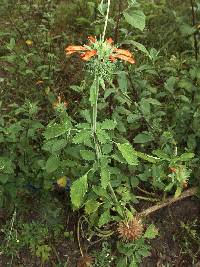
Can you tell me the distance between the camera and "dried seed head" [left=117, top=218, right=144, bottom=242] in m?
3.02

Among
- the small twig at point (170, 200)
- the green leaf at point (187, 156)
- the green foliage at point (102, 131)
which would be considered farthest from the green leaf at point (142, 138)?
the small twig at point (170, 200)

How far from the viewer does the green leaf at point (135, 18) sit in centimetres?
253

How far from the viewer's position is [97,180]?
305 centimetres

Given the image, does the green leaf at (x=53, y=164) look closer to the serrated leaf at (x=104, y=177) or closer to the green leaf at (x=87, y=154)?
the green leaf at (x=87, y=154)

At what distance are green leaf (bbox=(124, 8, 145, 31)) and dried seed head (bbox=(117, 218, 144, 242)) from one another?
4.37ft

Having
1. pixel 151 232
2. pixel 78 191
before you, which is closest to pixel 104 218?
pixel 151 232

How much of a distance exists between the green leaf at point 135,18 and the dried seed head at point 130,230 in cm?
133

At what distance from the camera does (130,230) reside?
3.02m

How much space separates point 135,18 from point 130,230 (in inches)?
55.2

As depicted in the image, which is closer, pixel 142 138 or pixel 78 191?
pixel 78 191

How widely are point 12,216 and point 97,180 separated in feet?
2.63

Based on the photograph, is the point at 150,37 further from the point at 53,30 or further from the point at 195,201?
the point at 195,201

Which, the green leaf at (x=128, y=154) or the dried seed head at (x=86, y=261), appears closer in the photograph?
the green leaf at (x=128, y=154)

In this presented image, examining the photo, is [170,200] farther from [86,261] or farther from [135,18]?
[135,18]
